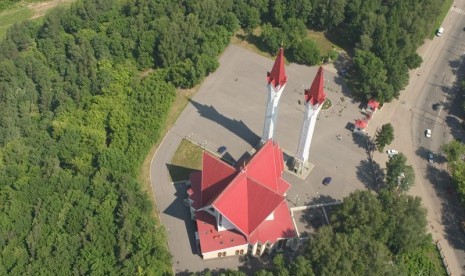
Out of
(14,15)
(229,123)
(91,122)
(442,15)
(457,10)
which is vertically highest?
(457,10)

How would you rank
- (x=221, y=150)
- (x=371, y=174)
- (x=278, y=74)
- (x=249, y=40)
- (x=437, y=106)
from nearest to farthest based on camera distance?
(x=278, y=74), (x=371, y=174), (x=221, y=150), (x=437, y=106), (x=249, y=40)

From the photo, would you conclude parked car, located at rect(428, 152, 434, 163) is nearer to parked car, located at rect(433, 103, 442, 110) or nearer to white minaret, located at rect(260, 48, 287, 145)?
parked car, located at rect(433, 103, 442, 110)

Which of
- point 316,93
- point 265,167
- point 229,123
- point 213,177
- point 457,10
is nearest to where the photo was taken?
point 316,93

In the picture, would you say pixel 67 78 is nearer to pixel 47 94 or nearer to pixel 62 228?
pixel 47 94

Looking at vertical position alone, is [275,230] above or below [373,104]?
below

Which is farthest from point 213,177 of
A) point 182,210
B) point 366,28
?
point 366,28

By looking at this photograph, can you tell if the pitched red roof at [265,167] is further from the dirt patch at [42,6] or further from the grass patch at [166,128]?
the dirt patch at [42,6]

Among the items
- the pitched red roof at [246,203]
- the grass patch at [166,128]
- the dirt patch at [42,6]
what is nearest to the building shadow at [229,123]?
the grass patch at [166,128]

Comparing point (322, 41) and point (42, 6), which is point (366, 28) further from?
A: point (42, 6)
